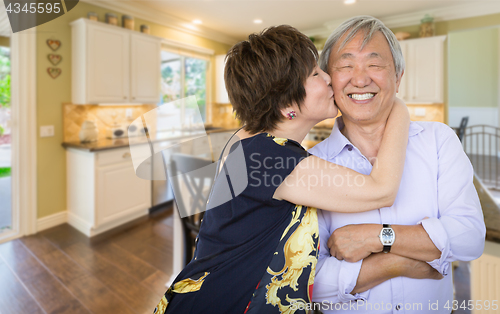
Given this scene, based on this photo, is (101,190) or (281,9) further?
(281,9)

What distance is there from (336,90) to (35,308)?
254 cm

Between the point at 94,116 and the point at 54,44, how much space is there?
953 mm

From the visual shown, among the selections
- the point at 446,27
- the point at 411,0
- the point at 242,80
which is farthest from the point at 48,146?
the point at 446,27

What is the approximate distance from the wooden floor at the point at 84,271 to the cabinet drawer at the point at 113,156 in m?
0.84

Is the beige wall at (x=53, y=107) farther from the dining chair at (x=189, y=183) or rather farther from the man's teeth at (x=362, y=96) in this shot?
the man's teeth at (x=362, y=96)

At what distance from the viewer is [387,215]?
972 millimetres

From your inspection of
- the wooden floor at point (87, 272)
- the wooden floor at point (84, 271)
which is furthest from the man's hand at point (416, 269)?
the wooden floor at point (84, 271)

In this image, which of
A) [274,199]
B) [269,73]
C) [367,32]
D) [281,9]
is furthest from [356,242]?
[281,9]

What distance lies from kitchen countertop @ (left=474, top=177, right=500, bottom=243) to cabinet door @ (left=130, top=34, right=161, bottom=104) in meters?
3.97

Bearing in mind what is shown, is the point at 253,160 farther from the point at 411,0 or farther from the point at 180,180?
the point at 411,0

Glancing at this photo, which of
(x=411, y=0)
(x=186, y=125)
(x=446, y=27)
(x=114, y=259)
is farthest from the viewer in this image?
(x=186, y=125)

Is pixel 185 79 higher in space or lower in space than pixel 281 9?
lower

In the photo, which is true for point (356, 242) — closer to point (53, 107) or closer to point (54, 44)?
point (53, 107)

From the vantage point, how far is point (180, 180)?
8.69 feet
